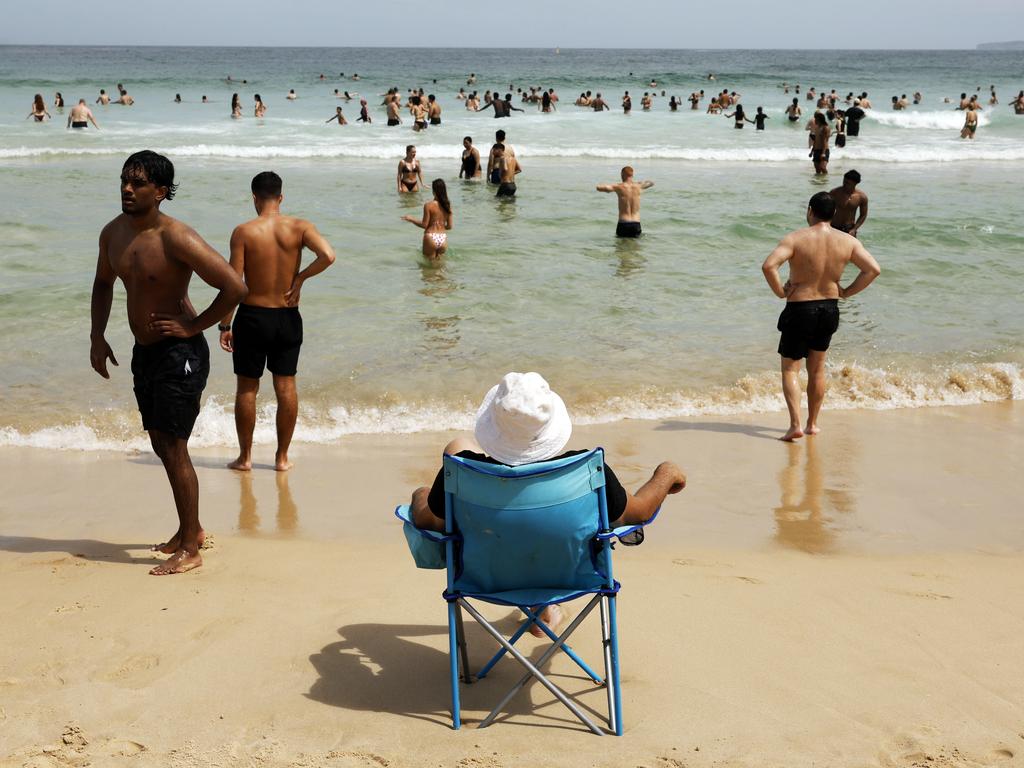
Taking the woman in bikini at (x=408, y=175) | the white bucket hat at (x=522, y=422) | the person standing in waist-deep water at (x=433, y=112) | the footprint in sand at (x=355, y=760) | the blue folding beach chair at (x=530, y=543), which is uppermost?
the person standing in waist-deep water at (x=433, y=112)

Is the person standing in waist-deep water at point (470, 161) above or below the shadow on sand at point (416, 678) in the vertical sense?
above

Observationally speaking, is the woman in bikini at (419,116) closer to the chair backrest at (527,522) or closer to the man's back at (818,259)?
the man's back at (818,259)

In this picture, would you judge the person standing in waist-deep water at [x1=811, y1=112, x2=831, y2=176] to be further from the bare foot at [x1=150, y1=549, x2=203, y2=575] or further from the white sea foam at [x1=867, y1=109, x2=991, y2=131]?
the bare foot at [x1=150, y1=549, x2=203, y2=575]

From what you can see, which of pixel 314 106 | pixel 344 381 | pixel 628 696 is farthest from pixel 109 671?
pixel 314 106

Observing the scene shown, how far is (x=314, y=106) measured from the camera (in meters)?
37.0

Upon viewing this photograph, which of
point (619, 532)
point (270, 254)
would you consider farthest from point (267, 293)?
point (619, 532)

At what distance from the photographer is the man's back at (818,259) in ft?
21.2

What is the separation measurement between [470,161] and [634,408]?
11.9 m

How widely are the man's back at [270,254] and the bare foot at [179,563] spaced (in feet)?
5.82

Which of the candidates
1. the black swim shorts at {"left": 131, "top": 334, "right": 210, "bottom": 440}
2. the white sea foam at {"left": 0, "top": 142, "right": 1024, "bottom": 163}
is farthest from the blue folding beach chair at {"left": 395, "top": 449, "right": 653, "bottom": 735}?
the white sea foam at {"left": 0, "top": 142, "right": 1024, "bottom": 163}

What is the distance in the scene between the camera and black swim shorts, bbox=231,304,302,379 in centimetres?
560

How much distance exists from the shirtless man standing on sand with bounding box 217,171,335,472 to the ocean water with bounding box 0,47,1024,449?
0.96 meters

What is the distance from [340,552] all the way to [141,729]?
63.2 inches

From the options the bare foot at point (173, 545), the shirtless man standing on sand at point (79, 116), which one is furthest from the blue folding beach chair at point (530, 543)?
the shirtless man standing on sand at point (79, 116)
